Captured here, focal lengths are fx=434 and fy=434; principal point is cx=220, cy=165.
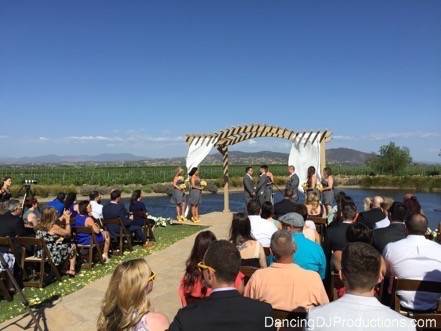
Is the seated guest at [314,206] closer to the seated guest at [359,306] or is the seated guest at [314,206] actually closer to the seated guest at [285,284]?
the seated guest at [285,284]

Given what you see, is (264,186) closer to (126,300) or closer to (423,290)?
(423,290)

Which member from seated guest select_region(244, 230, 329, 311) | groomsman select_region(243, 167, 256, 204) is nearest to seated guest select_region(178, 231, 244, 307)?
seated guest select_region(244, 230, 329, 311)

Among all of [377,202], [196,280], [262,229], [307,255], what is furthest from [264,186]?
[196,280]

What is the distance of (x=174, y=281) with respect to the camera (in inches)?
268

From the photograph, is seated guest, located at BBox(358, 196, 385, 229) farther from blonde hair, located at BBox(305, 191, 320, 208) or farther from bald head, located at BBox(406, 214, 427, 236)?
bald head, located at BBox(406, 214, 427, 236)

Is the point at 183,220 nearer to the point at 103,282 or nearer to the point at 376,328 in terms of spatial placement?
the point at 103,282

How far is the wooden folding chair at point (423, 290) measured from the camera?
3428mm

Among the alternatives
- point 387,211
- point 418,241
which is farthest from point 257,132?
point 418,241

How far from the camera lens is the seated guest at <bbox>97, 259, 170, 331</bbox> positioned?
2.68 m

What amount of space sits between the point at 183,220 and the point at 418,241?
9599 mm

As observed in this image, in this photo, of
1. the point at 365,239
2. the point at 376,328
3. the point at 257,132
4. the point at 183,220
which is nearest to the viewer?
the point at 376,328

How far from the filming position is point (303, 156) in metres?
13.1

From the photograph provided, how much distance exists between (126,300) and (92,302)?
139 inches

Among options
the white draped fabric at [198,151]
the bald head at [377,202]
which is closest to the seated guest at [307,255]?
the bald head at [377,202]
